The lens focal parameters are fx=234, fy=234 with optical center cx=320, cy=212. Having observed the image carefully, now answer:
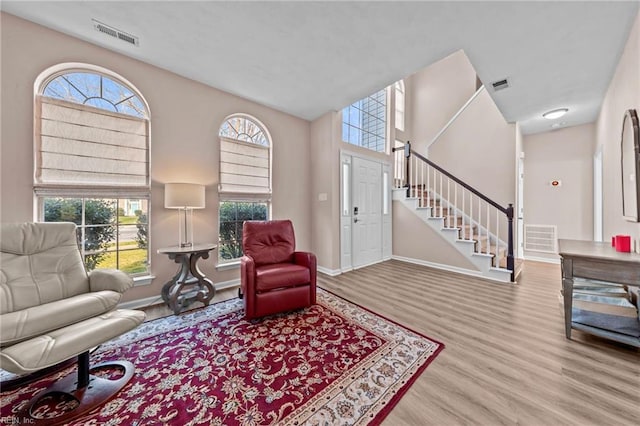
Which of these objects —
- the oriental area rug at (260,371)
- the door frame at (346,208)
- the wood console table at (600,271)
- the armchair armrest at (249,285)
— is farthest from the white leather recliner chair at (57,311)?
the wood console table at (600,271)

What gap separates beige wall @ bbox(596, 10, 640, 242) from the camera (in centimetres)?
196

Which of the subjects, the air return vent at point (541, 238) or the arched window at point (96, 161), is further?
the air return vent at point (541, 238)

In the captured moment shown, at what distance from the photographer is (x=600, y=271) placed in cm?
181

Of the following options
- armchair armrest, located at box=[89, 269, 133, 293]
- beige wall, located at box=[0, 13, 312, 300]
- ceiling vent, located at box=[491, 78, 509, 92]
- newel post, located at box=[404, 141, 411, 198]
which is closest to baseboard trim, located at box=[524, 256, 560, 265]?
newel post, located at box=[404, 141, 411, 198]

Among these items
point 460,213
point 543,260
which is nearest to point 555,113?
point 460,213

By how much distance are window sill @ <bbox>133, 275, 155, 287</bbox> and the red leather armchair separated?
1.08 meters

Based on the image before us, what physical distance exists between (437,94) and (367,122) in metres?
2.49

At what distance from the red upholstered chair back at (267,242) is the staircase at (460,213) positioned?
284 cm

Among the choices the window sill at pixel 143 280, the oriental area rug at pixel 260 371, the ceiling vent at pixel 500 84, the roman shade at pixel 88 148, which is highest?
the ceiling vent at pixel 500 84

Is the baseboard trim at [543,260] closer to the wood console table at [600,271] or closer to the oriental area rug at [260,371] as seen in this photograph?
the wood console table at [600,271]

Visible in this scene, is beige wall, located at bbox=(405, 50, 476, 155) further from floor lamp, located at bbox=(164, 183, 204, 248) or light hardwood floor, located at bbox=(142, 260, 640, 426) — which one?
floor lamp, located at bbox=(164, 183, 204, 248)

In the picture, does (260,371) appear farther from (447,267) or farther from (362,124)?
(362,124)

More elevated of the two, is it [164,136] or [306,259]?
[164,136]

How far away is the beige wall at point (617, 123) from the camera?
6.45ft
